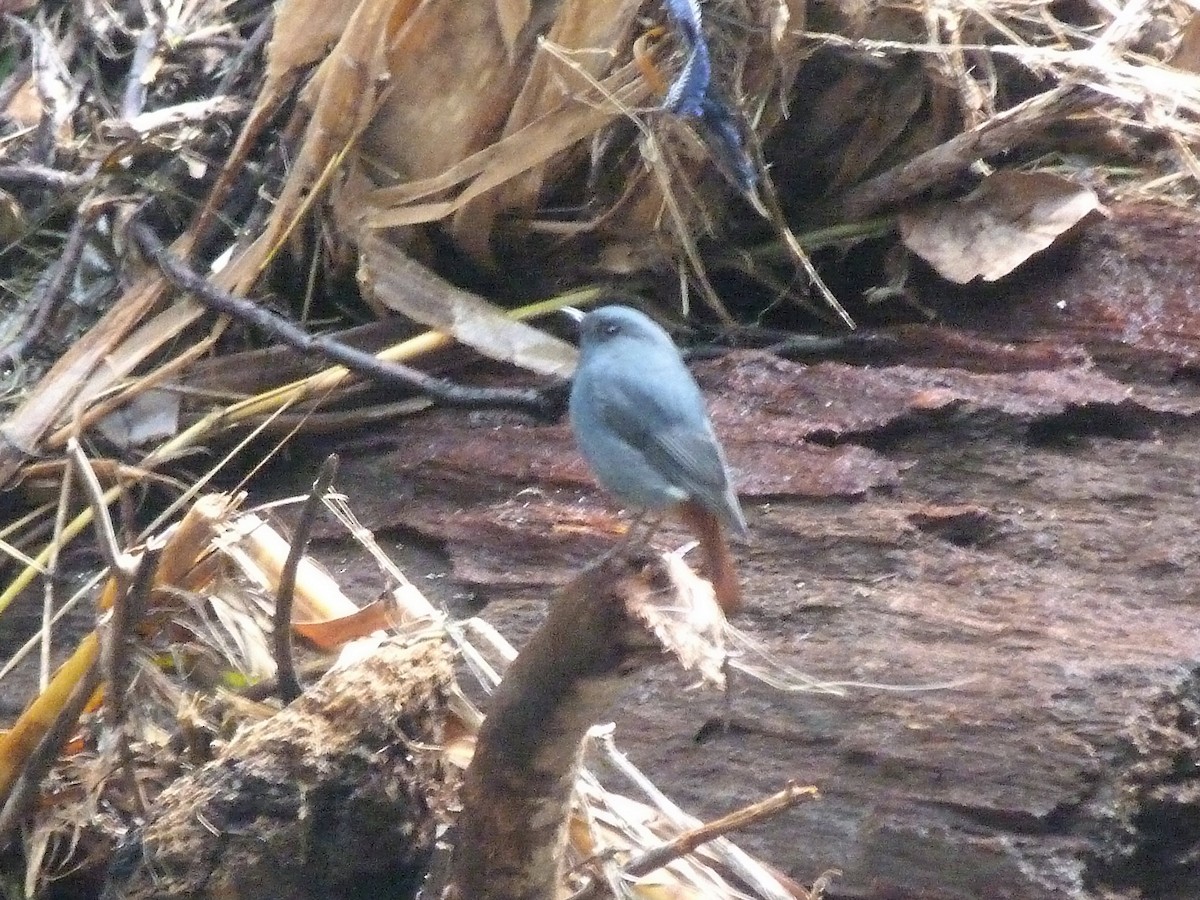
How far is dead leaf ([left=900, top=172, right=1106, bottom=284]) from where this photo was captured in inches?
114

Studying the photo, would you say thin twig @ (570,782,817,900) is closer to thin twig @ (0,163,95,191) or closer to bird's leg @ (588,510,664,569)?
bird's leg @ (588,510,664,569)

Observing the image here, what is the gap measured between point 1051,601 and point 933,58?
118cm

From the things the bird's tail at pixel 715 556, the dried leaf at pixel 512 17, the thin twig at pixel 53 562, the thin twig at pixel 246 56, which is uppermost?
the dried leaf at pixel 512 17

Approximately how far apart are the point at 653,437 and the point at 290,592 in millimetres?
610

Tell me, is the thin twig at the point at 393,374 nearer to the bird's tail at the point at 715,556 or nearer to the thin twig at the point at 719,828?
the bird's tail at the point at 715,556

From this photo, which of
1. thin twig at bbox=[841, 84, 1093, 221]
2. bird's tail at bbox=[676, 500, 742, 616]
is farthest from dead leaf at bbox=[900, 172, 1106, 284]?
bird's tail at bbox=[676, 500, 742, 616]

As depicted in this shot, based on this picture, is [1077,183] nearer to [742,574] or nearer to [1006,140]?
[1006,140]

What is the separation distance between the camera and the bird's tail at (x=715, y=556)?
2.15 m

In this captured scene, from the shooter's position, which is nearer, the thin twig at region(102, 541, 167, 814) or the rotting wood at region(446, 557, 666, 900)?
the rotting wood at region(446, 557, 666, 900)

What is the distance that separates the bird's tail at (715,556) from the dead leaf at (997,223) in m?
1.01

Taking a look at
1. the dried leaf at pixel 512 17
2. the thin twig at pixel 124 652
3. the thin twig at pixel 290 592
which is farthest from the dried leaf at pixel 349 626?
the dried leaf at pixel 512 17

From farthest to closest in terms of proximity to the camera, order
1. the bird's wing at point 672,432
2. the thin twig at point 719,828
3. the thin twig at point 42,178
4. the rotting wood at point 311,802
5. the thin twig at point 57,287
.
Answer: the thin twig at point 42,178, the thin twig at point 57,287, the bird's wing at point 672,432, the rotting wood at point 311,802, the thin twig at point 719,828

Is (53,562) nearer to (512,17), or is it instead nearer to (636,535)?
(636,535)

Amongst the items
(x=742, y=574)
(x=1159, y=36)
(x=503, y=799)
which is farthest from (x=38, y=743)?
(x=1159, y=36)
